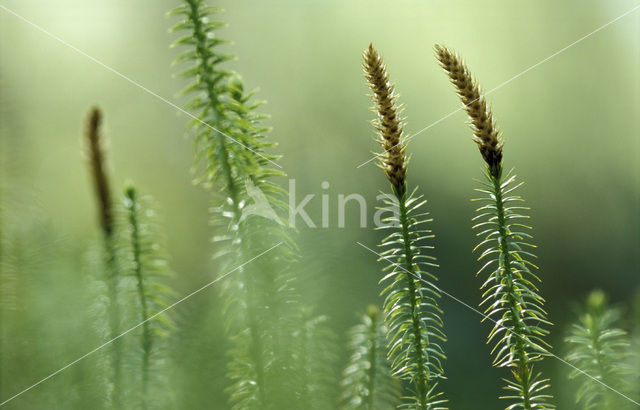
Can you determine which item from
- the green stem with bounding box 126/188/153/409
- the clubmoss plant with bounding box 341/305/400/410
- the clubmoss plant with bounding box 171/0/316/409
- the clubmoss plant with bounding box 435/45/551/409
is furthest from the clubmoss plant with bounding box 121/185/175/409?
the clubmoss plant with bounding box 435/45/551/409

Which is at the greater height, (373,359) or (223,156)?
(223,156)

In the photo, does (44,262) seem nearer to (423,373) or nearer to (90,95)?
(423,373)

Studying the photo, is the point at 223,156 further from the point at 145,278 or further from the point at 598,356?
the point at 598,356

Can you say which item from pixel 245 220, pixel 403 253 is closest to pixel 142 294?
pixel 245 220

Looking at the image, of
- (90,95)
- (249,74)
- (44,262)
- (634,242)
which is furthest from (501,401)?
(90,95)

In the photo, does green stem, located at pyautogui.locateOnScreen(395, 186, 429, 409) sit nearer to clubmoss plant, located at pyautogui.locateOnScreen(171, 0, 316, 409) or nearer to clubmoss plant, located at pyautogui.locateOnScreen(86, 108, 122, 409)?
clubmoss plant, located at pyautogui.locateOnScreen(171, 0, 316, 409)
